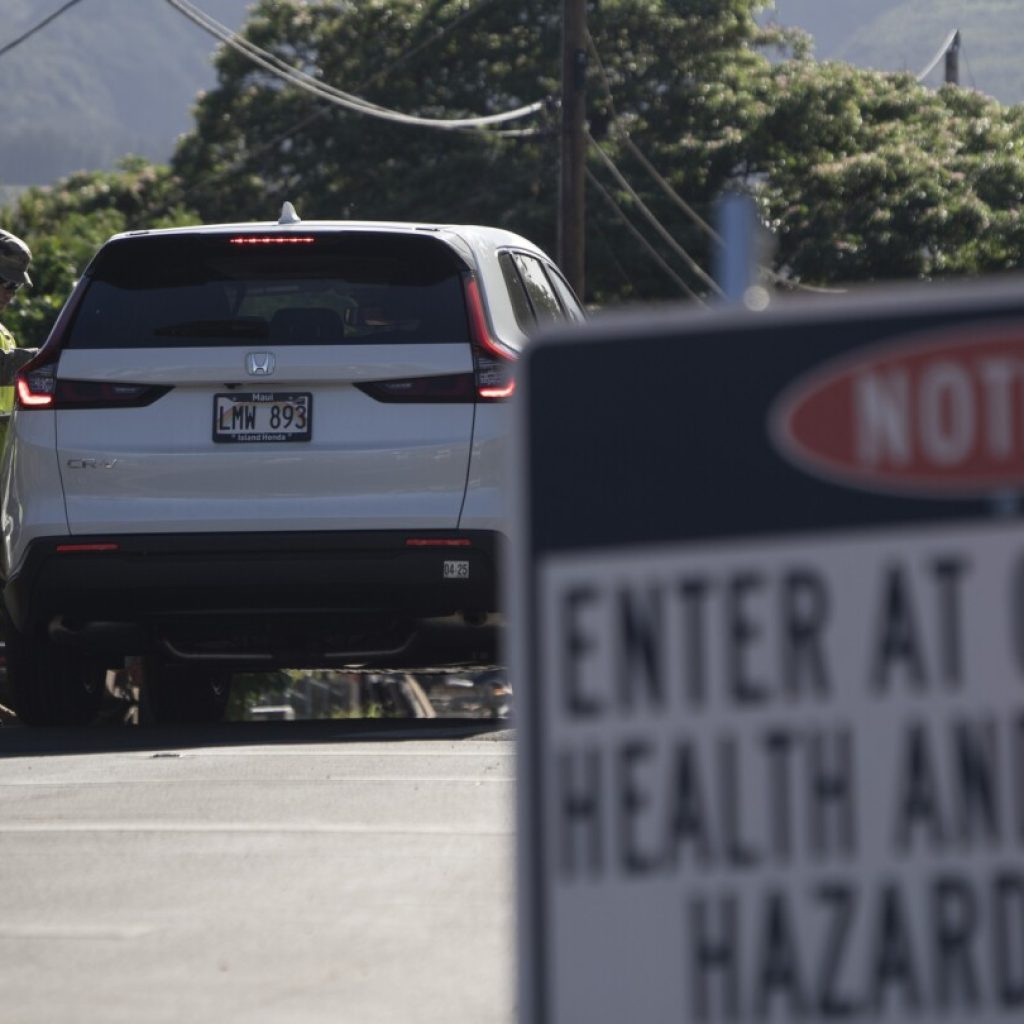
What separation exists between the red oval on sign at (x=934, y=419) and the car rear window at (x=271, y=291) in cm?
573

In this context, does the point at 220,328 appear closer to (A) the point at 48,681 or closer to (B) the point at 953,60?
(A) the point at 48,681

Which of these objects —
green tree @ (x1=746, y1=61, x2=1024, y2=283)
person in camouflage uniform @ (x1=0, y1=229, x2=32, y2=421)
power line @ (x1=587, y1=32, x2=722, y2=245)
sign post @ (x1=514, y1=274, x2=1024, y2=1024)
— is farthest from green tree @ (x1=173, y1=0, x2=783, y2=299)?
sign post @ (x1=514, y1=274, x2=1024, y2=1024)

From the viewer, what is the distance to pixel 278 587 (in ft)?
26.6

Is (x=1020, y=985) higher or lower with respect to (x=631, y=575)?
lower

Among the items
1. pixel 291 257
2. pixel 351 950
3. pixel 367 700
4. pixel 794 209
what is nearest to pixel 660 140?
pixel 794 209

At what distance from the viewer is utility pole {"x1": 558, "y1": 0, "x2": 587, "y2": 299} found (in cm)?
2748

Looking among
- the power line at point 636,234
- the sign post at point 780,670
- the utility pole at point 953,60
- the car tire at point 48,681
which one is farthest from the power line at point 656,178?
Result: the sign post at point 780,670

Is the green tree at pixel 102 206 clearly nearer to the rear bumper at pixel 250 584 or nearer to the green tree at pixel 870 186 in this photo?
the green tree at pixel 870 186

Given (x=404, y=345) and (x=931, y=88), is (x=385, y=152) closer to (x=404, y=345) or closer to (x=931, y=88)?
(x=931, y=88)

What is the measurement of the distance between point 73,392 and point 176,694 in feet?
7.42

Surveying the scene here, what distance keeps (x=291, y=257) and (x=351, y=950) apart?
159 inches

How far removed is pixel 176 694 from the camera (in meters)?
10.2

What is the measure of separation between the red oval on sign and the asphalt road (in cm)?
195

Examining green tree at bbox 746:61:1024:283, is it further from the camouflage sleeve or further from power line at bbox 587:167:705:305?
the camouflage sleeve
